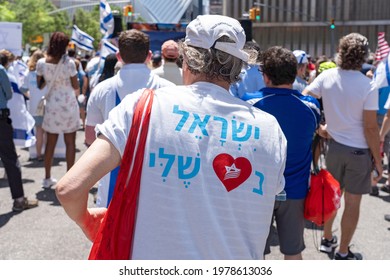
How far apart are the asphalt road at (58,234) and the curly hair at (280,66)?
1902 mm

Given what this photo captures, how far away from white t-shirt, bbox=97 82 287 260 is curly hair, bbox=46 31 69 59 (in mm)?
4835

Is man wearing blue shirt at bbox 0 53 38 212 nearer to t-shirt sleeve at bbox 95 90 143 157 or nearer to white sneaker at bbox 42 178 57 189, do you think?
white sneaker at bbox 42 178 57 189

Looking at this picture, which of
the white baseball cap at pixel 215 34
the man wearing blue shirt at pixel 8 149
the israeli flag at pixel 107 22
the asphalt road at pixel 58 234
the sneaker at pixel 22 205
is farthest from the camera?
the israeli flag at pixel 107 22

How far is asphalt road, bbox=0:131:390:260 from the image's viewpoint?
484 centimetres

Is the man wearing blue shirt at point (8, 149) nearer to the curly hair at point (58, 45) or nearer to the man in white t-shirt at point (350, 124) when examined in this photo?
the curly hair at point (58, 45)

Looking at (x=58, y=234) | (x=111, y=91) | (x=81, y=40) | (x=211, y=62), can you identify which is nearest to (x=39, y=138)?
(x=58, y=234)

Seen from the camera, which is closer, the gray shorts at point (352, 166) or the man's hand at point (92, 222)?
the man's hand at point (92, 222)

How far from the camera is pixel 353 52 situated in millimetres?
4395

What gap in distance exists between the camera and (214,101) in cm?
181

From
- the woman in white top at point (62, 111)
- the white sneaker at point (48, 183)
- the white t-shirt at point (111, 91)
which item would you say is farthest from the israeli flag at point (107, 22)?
the white t-shirt at point (111, 91)

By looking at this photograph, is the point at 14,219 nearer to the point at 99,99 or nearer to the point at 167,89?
the point at 99,99

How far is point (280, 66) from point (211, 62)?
71.2 inches

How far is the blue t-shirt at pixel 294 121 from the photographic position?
3.46m

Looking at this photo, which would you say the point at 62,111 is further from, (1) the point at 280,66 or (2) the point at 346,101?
(1) the point at 280,66
